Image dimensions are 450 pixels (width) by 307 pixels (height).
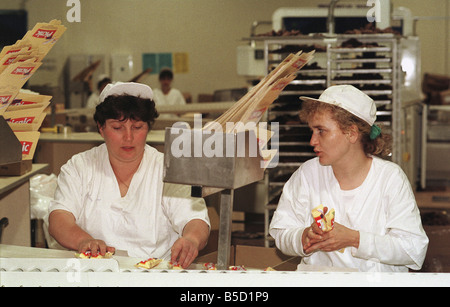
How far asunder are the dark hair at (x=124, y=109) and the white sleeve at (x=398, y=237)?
1.01m

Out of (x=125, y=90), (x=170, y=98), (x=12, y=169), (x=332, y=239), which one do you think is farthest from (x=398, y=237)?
(x=170, y=98)

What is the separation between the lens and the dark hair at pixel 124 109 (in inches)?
103

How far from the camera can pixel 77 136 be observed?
587 cm

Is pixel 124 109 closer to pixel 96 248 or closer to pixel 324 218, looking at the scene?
pixel 96 248

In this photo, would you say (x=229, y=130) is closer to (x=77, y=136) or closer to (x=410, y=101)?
(x=77, y=136)

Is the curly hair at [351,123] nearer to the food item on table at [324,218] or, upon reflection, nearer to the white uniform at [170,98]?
the food item on table at [324,218]

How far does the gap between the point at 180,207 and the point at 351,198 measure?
2.35 ft

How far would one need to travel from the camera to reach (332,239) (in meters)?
2.19

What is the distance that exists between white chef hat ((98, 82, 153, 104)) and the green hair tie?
0.95 m

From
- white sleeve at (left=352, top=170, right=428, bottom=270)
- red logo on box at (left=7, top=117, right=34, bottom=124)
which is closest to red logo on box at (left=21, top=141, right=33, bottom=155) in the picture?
red logo on box at (left=7, top=117, right=34, bottom=124)

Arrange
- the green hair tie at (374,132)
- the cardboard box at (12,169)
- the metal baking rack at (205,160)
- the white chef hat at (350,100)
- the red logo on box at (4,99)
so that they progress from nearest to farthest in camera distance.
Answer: the metal baking rack at (205,160) → the red logo on box at (4,99) → the white chef hat at (350,100) → the green hair tie at (374,132) → the cardboard box at (12,169)

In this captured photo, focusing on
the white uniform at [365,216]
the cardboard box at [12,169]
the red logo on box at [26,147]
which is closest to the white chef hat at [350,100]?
the white uniform at [365,216]

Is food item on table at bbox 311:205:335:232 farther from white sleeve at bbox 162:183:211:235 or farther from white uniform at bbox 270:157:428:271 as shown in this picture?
white sleeve at bbox 162:183:211:235
